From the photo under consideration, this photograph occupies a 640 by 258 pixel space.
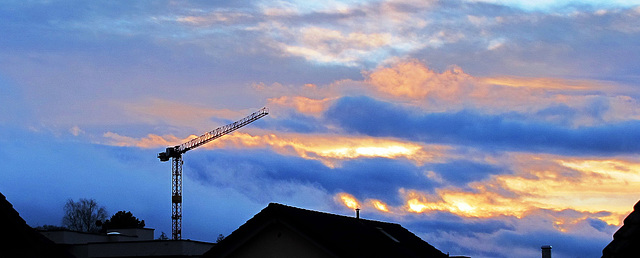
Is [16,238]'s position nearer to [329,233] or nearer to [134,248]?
[329,233]

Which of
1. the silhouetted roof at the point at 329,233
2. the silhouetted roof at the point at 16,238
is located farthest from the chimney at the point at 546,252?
the silhouetted roof at the point at 16,238

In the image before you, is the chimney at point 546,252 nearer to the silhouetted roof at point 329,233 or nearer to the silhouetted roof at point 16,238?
the silhouetted roof at point 329,233

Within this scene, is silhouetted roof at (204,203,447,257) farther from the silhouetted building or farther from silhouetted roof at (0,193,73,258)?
the silhouetted building

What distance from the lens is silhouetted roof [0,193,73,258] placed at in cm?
1805

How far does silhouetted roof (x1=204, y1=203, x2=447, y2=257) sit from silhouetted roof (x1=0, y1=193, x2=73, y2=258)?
36.8 ft

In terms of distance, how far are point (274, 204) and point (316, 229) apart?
5.47ft

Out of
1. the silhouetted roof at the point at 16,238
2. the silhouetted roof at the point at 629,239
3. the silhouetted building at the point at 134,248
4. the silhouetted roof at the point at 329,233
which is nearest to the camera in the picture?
the silhouetted roof at the point at 629,239

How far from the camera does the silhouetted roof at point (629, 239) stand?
1188 centimetres

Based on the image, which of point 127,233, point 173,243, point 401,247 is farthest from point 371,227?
point 127,233

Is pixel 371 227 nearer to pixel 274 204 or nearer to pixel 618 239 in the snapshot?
pixel 274 204

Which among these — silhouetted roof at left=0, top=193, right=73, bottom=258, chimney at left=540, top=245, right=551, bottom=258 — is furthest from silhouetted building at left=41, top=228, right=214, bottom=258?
silhouetted roof at left=0, top=193, right=73, bottom=258

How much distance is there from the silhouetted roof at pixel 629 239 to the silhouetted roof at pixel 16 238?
12097 mm

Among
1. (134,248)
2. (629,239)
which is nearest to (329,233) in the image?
(629,239)

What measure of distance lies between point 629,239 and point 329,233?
18981 mm
